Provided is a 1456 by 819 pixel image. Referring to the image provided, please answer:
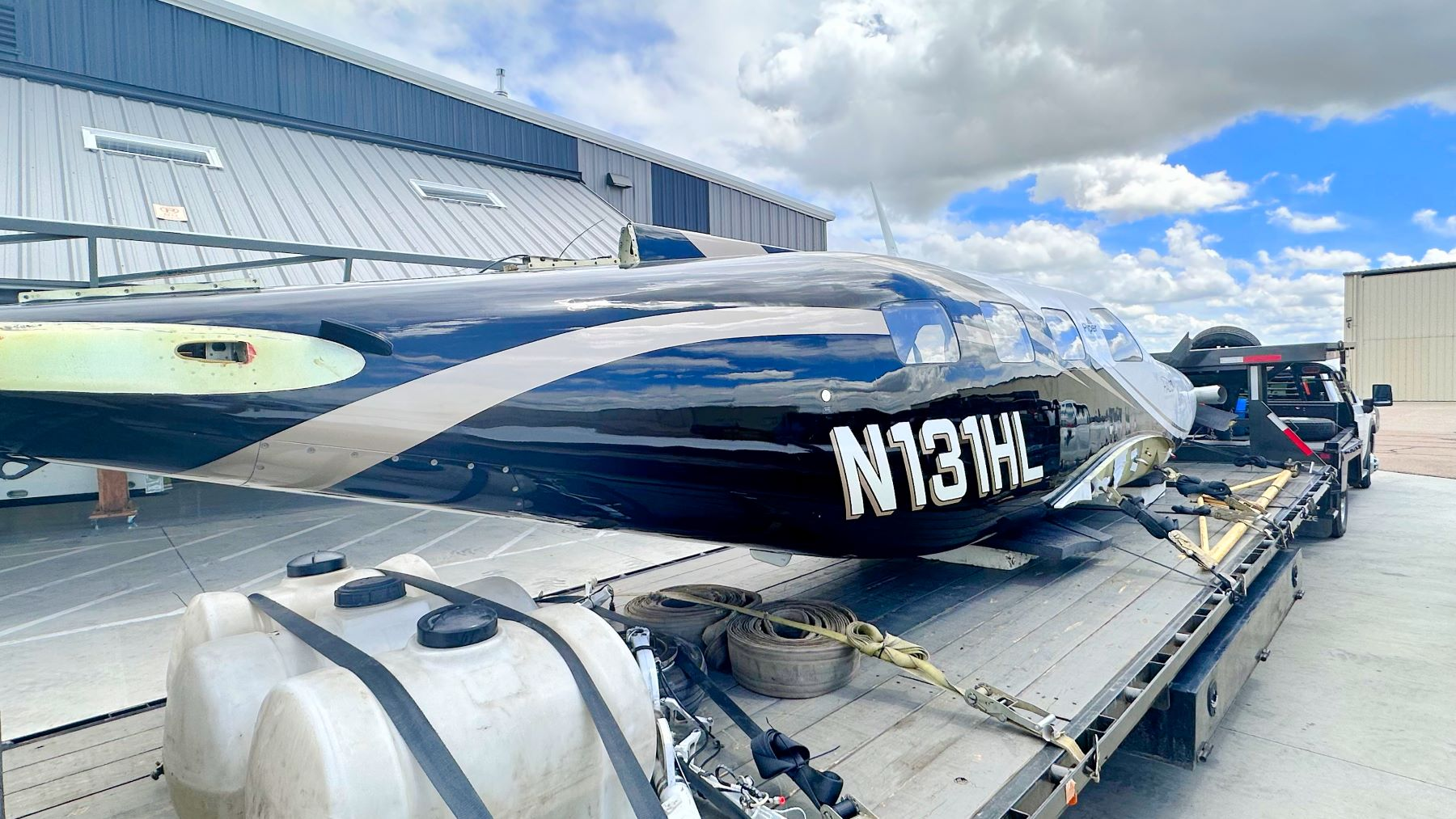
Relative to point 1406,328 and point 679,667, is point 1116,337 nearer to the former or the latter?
point 679,667

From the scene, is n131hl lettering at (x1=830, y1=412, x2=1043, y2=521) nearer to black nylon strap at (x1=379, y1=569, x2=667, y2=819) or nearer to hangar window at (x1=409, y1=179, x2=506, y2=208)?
black nylon strap at (x1=379, y1=569, x2=667, y2=819)

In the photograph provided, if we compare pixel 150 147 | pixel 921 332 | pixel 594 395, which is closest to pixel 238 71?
pixel 150 147

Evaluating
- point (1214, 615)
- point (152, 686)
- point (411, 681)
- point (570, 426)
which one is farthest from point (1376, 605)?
point (152, 686)

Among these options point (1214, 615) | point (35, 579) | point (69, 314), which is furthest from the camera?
point (35, 579)

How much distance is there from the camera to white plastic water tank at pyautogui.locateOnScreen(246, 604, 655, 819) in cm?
177

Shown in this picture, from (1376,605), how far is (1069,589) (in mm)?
5725

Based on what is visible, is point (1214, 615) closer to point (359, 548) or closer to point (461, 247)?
point (359, 548)

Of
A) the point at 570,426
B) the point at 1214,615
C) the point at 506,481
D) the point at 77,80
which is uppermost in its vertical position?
the point at 77,80

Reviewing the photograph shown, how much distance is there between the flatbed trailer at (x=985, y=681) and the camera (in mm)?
2758

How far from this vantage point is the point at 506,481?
320cm

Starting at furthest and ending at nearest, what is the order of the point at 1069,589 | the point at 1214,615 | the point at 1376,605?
1. the point at 1376,605
2. the point at 1069,589
3. the point at 1214,615

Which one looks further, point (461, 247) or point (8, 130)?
point (461, 247)

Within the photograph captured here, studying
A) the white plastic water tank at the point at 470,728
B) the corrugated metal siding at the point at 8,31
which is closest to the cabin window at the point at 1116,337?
the white plastic water tank at the point at 470,728

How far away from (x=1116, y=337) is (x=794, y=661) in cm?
456
